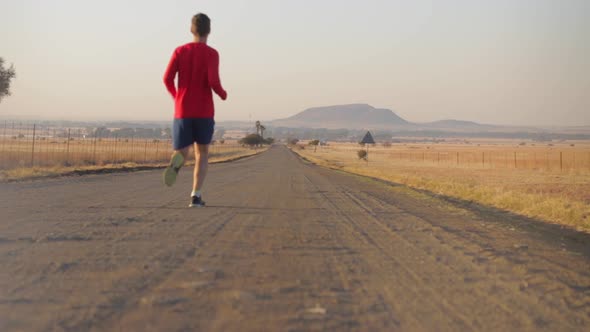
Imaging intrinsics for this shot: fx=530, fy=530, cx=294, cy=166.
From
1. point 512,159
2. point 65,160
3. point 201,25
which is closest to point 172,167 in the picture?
point 201,25

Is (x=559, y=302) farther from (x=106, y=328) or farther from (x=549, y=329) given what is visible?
(x=106, y=328)

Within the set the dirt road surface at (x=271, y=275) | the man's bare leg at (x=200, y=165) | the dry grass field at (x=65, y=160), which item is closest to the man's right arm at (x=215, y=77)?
the man's bare leg at (x=200, y=165)

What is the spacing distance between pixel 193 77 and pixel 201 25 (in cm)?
70

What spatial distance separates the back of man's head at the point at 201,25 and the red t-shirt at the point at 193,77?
18 centimetres

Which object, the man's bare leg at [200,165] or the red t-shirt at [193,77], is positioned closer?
the red t-shirt at [193,77]

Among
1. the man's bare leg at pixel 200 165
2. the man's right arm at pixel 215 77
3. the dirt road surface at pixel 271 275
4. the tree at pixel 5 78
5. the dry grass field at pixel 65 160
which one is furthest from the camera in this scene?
the tree at pixel 5 78

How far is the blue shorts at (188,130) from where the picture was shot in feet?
22.0

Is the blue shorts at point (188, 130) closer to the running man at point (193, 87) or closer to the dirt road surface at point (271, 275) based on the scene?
the running man at point (193, 87)

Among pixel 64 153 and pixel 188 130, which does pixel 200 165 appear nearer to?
pixel 188 130

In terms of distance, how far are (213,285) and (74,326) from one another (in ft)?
2.89

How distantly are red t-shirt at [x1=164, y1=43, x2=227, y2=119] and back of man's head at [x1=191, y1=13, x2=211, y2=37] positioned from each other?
180 mm

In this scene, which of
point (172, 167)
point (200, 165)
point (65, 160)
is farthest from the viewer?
point (65, 160)

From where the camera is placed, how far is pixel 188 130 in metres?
6.72

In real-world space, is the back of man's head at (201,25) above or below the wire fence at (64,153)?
above
